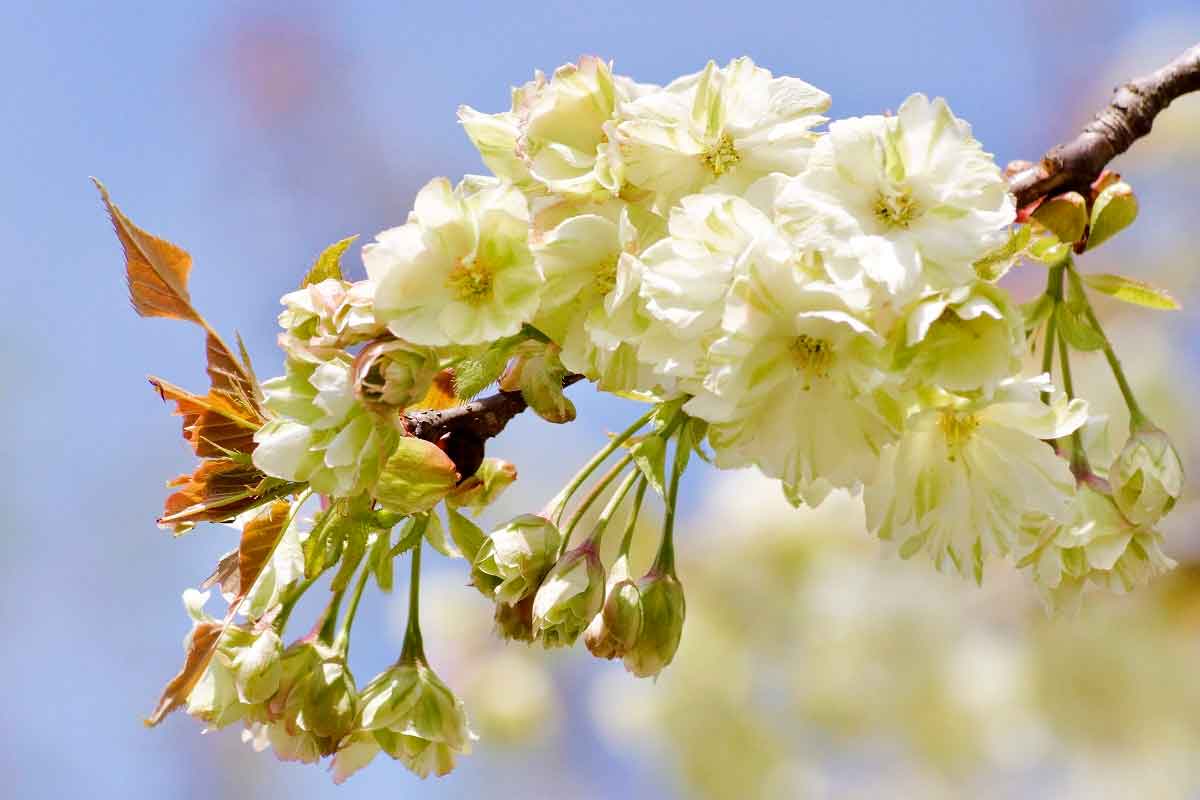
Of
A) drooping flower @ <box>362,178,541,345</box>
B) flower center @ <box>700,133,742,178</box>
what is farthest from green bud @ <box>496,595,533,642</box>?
flower center @ <box>700,133,742,178</box>

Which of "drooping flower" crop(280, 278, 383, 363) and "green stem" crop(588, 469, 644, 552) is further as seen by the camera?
"green stem" crop(588, 469, 644, 552)

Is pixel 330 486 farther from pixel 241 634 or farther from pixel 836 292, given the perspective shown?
pixel 836 292

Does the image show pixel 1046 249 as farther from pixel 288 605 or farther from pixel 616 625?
pixel 288 605

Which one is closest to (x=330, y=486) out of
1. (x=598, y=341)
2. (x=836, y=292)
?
(x=598, y=341)

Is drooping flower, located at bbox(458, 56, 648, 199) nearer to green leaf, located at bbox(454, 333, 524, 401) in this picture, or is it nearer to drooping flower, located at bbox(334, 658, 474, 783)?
green leaf, located at bbox(454, 333, 524, 401)

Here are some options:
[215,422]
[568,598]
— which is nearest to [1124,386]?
[568,598]

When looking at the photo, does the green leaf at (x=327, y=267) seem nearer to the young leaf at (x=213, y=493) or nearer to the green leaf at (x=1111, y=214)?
the young leaf at (x=213, y=493)

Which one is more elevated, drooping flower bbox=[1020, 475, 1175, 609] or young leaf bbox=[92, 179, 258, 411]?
young leaf bbox=[92, 179, 258, 411]

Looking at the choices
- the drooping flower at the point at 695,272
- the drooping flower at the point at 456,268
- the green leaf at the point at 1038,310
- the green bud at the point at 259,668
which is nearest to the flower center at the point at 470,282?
the drooping flower at the point at 456,268
